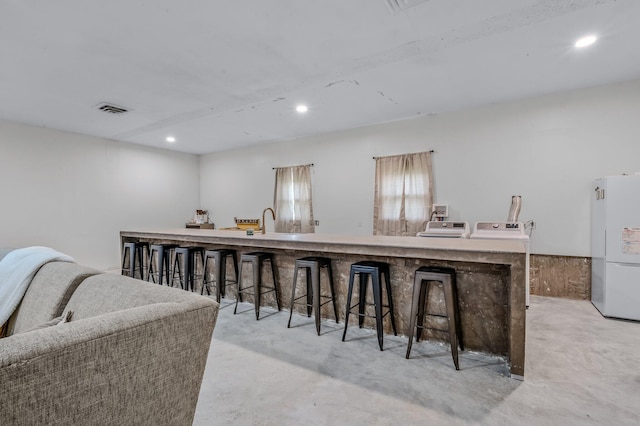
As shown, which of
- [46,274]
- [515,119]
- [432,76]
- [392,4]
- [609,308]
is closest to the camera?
[46,274]

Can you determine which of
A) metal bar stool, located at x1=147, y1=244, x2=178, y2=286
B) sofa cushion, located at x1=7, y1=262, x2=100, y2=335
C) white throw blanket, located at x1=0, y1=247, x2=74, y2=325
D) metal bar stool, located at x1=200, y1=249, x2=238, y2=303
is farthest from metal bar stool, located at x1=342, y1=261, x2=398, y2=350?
metal bar stool, located at x1=147, y1=244, x2=178, y2=286

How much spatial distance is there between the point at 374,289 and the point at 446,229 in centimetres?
242

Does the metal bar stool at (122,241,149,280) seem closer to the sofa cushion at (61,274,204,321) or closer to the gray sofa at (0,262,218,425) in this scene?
the sofa cushion at (61,274,204,321)

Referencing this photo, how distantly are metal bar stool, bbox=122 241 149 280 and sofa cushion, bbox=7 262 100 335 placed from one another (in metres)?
3.35

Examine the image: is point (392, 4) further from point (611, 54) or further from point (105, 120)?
point (105, 120)

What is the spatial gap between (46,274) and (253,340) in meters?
1.68

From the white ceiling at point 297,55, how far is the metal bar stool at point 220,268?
2.08 meters

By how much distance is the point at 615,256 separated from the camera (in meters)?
3.53

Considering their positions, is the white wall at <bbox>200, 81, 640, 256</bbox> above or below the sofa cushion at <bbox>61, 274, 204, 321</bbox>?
above

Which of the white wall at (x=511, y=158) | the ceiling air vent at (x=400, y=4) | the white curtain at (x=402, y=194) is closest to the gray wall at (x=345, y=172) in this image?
the white wall at (x=511, y=158)

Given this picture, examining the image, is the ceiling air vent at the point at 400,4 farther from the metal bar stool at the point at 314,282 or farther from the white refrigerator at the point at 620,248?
the white refrigerator at the point at 620,248

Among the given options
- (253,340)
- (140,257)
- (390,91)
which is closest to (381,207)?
(390,91)

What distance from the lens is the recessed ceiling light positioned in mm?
2963

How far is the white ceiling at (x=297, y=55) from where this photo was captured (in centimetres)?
257
